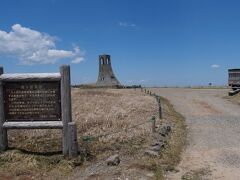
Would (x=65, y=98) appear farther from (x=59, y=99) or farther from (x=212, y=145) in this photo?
(x=212, y=145)

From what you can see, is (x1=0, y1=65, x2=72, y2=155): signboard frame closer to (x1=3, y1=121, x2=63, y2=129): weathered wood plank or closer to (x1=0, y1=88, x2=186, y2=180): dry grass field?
(x1=3, y1=121, x2=63, y2=129): weathered wood plank

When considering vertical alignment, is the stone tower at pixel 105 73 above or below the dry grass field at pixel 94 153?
above

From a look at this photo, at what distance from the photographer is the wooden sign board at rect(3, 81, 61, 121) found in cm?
1126

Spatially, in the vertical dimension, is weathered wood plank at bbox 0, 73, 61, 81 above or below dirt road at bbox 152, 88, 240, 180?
above

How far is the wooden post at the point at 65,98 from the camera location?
11.0 meters

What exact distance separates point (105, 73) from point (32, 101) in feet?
150

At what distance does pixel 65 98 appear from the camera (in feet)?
36.3

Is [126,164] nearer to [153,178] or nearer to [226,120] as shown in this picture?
[153,178]

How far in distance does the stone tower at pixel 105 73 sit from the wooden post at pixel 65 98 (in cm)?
4472

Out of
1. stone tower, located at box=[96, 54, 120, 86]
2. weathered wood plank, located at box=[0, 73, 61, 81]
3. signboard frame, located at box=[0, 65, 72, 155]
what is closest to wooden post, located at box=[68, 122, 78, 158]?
signboard frame, located at box=[0, 65, 72, 155]

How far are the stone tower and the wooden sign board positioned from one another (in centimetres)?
4437

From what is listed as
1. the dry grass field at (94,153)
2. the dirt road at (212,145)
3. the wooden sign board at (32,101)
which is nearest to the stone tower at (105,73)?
the dirt road at (212,145)

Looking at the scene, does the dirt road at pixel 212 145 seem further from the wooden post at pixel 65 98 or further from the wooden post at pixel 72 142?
the wooden post at pixel 65 98

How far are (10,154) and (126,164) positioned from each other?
3530 mm
